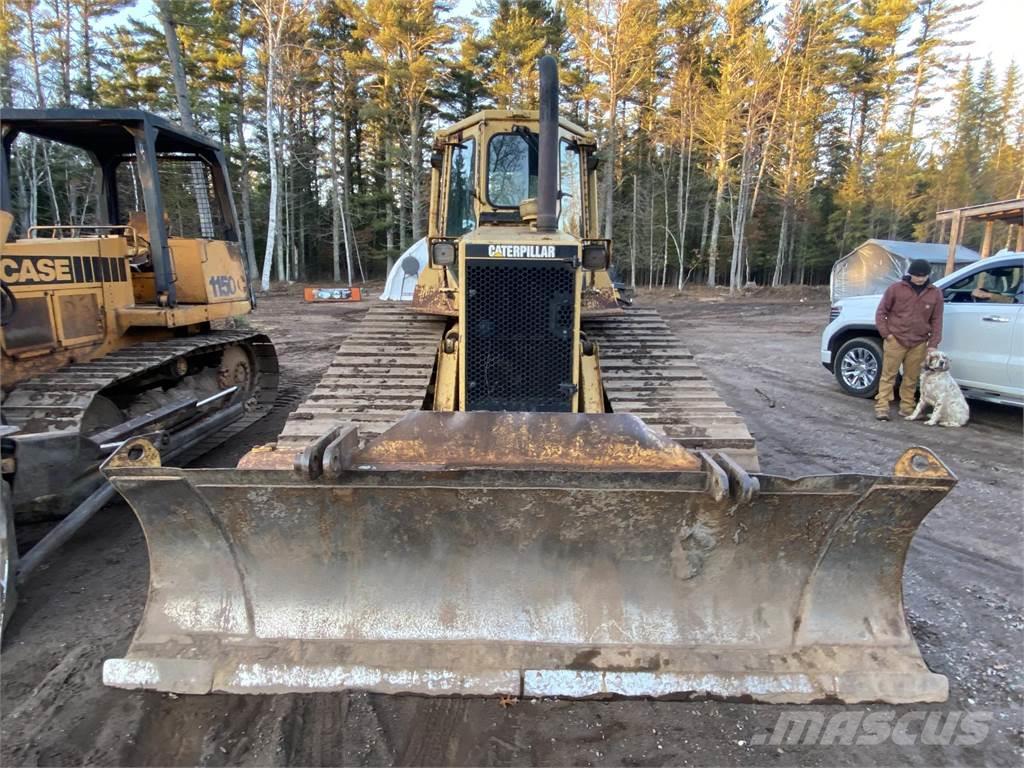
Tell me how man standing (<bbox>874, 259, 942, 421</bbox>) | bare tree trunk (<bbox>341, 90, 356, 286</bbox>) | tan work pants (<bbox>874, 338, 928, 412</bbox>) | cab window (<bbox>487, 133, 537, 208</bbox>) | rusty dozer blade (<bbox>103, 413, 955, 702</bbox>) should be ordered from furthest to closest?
bare tree trunk (<bbox>341, 90, 356, 286</bbox>) → tan work pants (<bbox>874, 338, 928, 412</bbox>) → man standing (<bbox>874, 259, 942, 421</bbox>) → cab window (<bbox>487, 133, 537, 208</bbox>) → rusty dozer blade (<bbox>103, 413, 955, 702</bbox>)

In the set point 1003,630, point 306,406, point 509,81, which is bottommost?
point 1003,630

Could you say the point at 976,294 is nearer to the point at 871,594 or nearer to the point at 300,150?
the point at 871,594

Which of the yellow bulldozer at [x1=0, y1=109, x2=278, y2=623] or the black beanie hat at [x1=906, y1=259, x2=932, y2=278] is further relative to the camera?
the black beanie hat at [x1=906, y1=259, x2=932, y2=278]

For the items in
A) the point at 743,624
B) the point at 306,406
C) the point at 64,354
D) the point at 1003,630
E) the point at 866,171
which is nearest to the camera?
the point at 743,624

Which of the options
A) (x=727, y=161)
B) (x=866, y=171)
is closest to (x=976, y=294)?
(x=727, y=161)

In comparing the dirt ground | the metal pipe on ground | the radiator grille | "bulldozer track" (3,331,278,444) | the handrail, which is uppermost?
the handrail

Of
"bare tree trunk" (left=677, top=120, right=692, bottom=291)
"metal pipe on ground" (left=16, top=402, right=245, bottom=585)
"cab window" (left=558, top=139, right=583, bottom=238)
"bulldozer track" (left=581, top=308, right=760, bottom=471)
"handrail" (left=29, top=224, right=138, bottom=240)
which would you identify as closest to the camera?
"metal pipe on ground" (left=16, top=402, right=245, bottom=585)

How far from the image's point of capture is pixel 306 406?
373 centimetres

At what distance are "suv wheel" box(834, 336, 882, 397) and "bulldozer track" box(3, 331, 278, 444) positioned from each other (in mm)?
7445

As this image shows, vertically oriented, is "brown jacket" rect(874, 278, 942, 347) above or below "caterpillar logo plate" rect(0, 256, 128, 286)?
below

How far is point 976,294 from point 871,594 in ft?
19.8

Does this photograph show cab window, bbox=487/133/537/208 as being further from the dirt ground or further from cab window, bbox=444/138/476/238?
the dirt ground

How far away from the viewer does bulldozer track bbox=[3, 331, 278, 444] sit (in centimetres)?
377

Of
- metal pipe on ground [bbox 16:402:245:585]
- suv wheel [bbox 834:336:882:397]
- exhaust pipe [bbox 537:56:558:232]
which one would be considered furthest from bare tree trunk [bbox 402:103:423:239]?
exhaust pipe [bbox 537:56:558:232]
